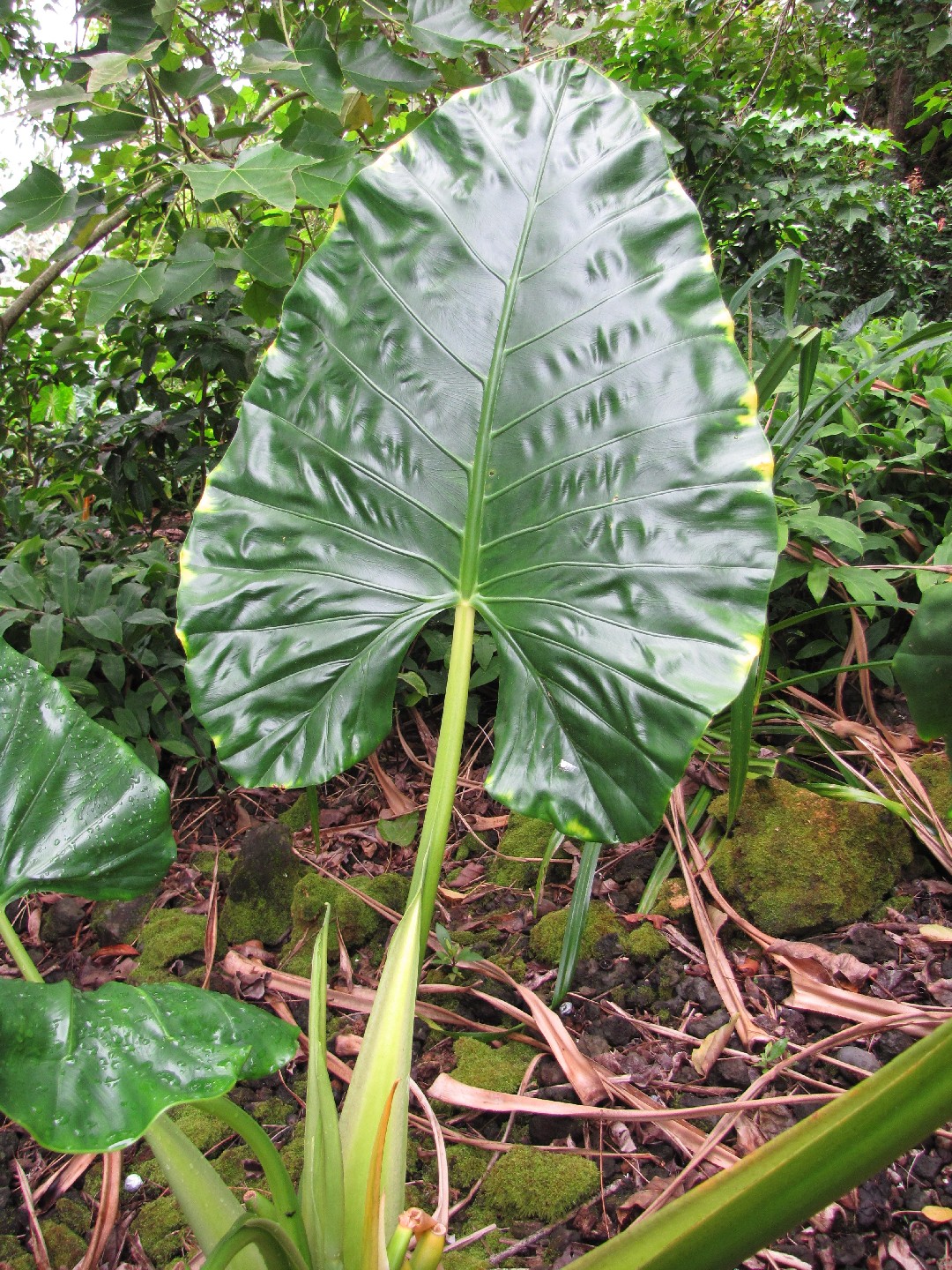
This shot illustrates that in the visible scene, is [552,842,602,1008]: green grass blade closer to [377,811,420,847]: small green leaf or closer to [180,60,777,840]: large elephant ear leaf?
[180,60,777,840]: large elephant ear leaf

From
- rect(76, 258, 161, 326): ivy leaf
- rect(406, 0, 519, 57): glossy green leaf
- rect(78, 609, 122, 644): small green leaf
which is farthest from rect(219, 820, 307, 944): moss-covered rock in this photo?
rect(406, 0, 519, 57): glossy green leaf

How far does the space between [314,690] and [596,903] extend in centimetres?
56

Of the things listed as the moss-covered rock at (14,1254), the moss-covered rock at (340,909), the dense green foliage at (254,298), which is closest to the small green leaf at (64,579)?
the dense green foliage at (254,298)

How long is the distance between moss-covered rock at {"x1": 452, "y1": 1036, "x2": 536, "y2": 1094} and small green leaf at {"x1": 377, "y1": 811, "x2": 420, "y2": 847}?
0.43m

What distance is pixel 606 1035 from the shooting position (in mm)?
977

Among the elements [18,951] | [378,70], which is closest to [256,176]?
[378,70]

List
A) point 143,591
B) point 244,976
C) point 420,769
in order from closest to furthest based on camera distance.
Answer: point 244,976, point 143,591, point 420,769

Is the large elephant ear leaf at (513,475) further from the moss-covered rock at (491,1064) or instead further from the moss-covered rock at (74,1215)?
the moss-covered rock at (74,1215)

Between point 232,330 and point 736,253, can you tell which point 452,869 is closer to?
point 232,330

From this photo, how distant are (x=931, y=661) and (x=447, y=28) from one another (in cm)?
99

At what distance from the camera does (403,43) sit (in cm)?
140

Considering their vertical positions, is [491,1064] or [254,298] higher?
[254,298]

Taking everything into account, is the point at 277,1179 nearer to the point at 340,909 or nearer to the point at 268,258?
the point at 340,909

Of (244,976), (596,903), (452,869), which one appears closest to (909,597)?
(596,903)
